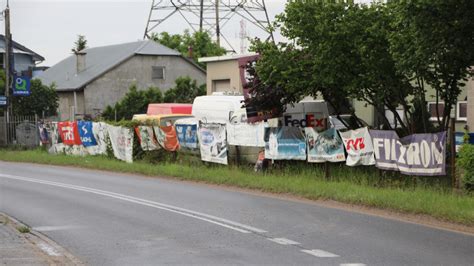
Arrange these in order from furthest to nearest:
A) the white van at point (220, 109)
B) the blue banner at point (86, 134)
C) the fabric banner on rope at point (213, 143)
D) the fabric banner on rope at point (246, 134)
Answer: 1. the blue banner at point (86, 134)
2. the white van at point (220, 109)
3. the fabric banner on rope at point (213, 143)
4. the fabric banner on rope at point (246, 134)

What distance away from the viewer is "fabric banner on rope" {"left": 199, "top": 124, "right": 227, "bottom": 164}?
73.5 feet

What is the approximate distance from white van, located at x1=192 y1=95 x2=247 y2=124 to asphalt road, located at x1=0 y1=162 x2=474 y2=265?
7748mm

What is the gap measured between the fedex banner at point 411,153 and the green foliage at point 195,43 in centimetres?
4693

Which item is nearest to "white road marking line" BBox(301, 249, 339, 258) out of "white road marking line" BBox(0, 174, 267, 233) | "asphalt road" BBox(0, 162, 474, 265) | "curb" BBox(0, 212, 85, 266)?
"asphalt road" BBox(0, 162, 474, 265)

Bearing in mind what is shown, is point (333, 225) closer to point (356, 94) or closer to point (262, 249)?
point (262, 249)

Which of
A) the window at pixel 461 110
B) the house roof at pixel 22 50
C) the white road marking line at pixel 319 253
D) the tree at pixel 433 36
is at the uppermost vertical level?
the house roof at pixel 22 50

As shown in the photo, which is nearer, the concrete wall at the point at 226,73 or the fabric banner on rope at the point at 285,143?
the fabric banner on rope at the point at 285,143

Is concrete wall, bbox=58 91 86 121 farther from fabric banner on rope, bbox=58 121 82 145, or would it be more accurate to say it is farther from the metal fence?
fabric banner on rope, bbox=58 121 82 145

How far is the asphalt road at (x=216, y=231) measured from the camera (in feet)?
29.4

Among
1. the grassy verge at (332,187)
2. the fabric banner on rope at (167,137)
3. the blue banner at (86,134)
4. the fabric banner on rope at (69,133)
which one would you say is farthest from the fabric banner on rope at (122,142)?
the fabric banner on rope at (69,133)

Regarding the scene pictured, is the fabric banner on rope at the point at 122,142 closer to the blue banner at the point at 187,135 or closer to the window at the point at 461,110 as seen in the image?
the blue banner at the point at 187,135

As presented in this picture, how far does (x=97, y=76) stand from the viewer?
168ft

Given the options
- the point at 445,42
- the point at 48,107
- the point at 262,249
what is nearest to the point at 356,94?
the point at 445,42

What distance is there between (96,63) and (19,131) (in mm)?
18415
